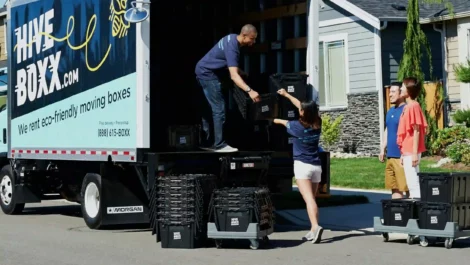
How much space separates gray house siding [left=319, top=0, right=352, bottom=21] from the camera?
27984 millimetres

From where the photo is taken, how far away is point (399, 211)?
13.0 meters

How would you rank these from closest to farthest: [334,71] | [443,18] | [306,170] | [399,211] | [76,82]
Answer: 1. [399,211]
2. [306,170]
3. [76,82]
4. [443,18]
5. [334,71]

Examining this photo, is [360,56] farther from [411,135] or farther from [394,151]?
[411,135]

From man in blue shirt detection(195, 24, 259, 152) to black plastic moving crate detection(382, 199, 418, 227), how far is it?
2332 millimetres

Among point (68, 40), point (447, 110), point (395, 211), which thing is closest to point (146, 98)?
point (68, 40)

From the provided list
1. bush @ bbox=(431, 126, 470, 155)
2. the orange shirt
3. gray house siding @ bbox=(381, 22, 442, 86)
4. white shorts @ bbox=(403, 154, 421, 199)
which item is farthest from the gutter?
white shorts @ bbox=(403, 154, 421, 199)

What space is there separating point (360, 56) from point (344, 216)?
37.6 ft

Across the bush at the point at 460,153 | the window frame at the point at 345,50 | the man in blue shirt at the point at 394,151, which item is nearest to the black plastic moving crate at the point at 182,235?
the man in blue shirt at the point at 394,151

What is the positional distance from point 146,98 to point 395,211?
11.3 ft

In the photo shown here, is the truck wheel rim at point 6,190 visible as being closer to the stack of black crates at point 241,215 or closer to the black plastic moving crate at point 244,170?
the black plastic moving crate at point 244,170

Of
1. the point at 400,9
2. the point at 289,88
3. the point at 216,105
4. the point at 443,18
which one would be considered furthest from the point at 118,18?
the point at 400,9

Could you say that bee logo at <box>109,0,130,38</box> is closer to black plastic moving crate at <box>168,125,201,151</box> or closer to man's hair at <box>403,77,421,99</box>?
black plastic moving crate at <box>168,125,201,151</box>

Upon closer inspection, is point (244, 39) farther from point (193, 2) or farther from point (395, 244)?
point (395, 244)

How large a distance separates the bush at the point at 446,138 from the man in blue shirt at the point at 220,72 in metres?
11.2
